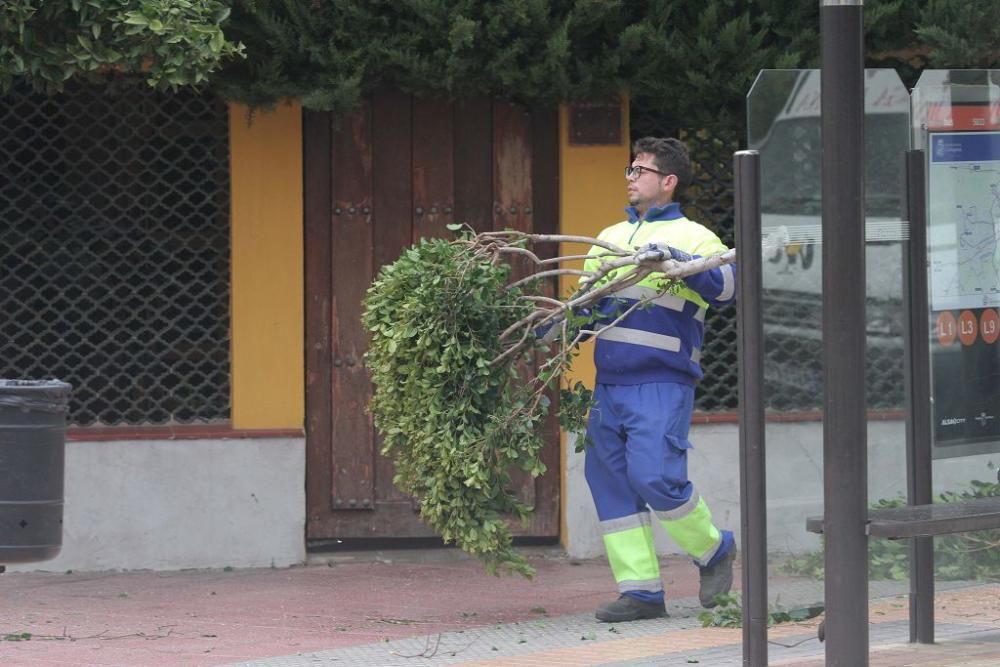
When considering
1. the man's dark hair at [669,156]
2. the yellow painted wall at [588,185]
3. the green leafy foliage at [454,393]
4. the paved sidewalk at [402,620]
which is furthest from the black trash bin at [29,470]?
the yellow painted wall at [588,185]

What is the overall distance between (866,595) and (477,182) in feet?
12.8

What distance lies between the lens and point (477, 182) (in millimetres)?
8320

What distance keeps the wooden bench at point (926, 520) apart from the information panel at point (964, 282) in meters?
0.41

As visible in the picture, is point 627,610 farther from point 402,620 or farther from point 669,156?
point 669,156

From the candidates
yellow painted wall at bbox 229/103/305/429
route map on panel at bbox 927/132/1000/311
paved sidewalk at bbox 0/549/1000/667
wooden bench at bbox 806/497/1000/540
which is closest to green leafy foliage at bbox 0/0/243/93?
yellow painted wall at bbox 229/103/305/429

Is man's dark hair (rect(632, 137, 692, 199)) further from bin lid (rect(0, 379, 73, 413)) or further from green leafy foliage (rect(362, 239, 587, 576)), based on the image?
bin lid (rect(0, 379, 73, 413))

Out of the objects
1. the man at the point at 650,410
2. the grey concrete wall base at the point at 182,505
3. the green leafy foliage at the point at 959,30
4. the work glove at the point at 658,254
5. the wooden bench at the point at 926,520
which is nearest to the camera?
the wooden bench at the point at 926,520

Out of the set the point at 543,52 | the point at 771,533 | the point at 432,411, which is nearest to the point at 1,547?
the point at 432,411

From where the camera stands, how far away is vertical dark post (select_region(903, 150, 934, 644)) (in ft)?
18.3

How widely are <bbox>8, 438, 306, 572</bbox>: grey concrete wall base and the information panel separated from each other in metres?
3.59

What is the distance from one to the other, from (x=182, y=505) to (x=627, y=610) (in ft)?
8.71

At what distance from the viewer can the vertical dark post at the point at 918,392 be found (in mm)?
5586

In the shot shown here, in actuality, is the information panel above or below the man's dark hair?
below

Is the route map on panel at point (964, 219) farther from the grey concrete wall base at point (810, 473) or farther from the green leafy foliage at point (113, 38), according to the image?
the green leafy foliage at point (113, 38)
